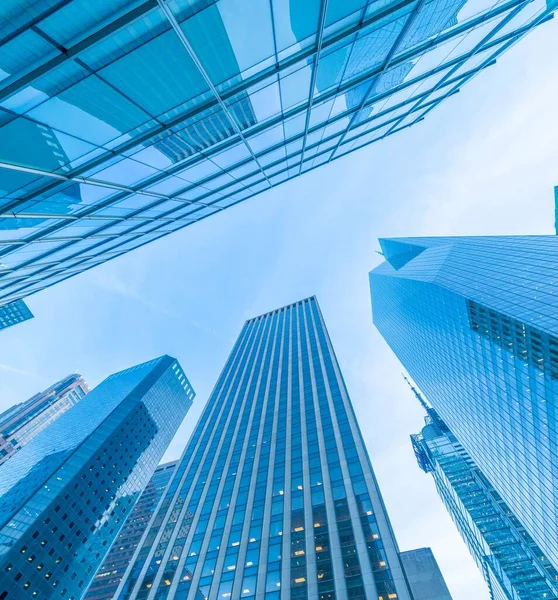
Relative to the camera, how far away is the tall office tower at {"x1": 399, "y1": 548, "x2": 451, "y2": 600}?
31.0 metres

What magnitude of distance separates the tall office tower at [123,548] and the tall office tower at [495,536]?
114308 mm

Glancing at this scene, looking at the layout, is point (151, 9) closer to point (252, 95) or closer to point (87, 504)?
point (252, 95)

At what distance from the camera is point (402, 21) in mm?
10383

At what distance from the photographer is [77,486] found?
9006 cm

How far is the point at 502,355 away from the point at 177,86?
2790 inches

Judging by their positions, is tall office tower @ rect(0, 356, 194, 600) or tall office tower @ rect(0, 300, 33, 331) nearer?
tall office tower @ rect(0, 356, 194, 600)

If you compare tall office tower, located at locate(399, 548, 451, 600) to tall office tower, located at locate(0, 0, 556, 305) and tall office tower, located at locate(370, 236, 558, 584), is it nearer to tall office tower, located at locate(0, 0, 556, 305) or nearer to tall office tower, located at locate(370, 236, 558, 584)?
tall office tower, located at locate(370, 236, 558, 584)

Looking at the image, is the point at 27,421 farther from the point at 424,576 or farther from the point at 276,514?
the point at 424,576

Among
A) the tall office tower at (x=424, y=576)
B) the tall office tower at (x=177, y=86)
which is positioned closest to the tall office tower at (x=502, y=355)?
the tall office tower at (x=424, y=576)

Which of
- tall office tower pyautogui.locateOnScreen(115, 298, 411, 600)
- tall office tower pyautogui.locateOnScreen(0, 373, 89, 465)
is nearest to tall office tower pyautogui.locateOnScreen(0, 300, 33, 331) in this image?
tall office tower pyautogui.locateOnScreen(0, 373, 89, 465)

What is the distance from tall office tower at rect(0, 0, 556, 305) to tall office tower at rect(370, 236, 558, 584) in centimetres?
5150

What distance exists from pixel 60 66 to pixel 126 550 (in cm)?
15141

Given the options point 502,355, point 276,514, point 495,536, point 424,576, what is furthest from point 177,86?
point 495,536

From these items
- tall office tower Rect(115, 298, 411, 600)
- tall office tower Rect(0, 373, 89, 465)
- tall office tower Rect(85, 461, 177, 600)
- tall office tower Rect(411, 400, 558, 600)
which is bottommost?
tall office tower Rect(411, 400, 558, 600)
